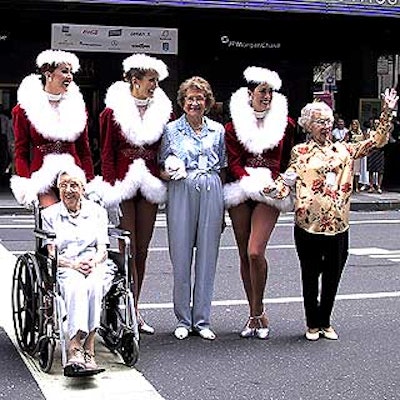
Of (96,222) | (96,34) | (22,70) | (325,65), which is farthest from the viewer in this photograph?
(325,65)

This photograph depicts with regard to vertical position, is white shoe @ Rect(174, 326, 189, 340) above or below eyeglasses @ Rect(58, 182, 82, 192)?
below

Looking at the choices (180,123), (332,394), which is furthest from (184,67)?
(332,394)

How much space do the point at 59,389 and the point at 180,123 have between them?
2238mm

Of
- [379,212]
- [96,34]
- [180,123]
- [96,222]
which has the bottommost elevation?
[379,212]

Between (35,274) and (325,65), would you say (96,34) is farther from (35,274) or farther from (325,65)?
(35,274)

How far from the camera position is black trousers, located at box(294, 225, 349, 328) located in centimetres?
707

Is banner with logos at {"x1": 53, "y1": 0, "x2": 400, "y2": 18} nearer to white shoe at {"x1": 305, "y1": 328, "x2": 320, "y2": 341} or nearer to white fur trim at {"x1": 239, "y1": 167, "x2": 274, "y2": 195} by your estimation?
white fur trim at {"x1": 239, "y1": 167, "x2": 274, "y2": 195}

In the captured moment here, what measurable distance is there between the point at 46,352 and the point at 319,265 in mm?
2191

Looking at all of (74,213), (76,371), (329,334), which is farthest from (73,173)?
(329,334)

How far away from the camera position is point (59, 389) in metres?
5.82

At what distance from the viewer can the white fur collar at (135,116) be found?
695 cm

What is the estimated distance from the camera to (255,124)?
23.2 feet

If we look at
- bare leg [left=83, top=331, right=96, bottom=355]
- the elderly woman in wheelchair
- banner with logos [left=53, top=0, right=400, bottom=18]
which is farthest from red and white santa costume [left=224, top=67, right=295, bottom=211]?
banner with logos [left=53, top=0, right=400, bottom=18]

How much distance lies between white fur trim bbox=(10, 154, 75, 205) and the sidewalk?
11.4 m
